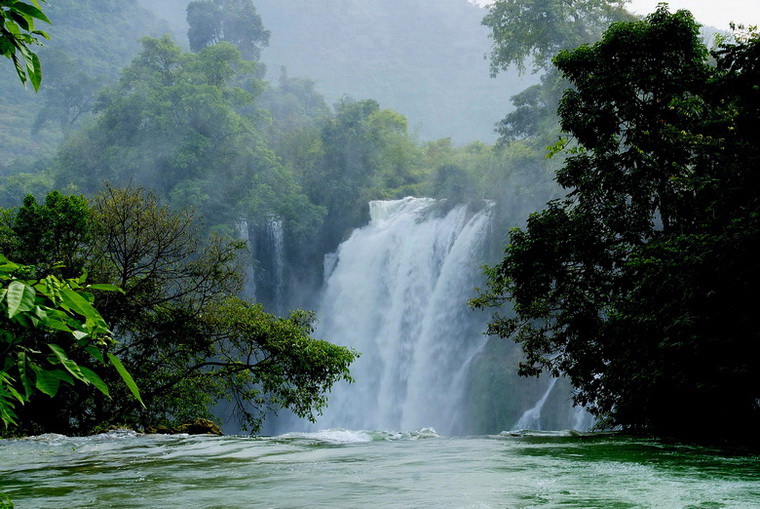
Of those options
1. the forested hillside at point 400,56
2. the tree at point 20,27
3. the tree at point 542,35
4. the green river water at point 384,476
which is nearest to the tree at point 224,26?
the forested hillside at point 400,56

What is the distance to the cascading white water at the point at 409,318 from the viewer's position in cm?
2888

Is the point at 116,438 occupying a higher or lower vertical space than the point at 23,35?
lower

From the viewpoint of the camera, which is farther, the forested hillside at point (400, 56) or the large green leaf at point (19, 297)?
the forested hillside at point (400, 56)

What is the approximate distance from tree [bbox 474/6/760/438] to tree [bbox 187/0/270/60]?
7067cm

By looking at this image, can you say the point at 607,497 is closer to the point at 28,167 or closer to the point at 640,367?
the point at 640,367

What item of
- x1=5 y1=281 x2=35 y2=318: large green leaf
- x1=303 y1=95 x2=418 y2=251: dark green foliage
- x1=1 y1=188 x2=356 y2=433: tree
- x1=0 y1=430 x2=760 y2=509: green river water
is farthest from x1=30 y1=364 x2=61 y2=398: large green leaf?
x1=303 y1=95 x2=418 y2=251: dark green foliage

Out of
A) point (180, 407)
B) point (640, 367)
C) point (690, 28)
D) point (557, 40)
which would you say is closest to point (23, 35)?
point (640, 367)

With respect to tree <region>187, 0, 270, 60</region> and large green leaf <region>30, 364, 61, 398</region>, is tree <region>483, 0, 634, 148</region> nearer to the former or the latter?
large green leaf <region>30, 364, 61, 398</region>

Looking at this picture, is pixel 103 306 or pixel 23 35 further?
pixel 103 306

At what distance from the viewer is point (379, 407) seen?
3014cm

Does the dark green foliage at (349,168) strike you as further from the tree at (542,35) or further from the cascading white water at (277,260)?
the tree at (542,35)

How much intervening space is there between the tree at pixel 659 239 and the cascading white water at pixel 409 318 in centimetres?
1412

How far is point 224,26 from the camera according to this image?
77625mm

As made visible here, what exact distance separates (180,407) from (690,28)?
44.7ft
